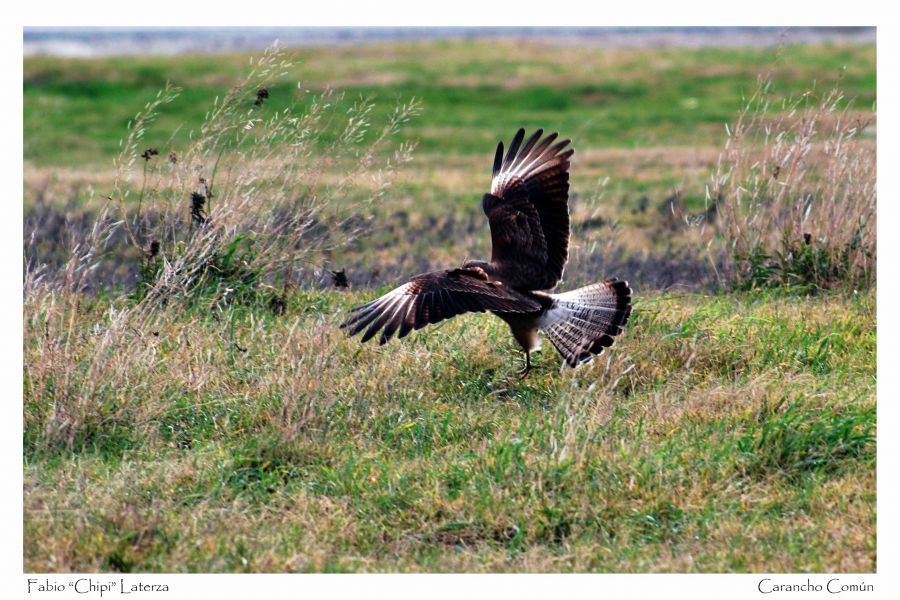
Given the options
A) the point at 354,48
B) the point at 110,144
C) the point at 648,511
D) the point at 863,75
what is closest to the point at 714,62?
the point at 863,75

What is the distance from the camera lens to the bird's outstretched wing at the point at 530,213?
6809mm

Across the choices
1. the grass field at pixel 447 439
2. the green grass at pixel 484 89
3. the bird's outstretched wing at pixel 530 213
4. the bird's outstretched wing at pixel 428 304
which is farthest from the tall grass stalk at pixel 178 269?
the green grass at pixel 484 89

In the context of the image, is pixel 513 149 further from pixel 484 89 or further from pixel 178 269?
pixel 484 89

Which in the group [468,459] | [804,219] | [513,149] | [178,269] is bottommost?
[468,459]

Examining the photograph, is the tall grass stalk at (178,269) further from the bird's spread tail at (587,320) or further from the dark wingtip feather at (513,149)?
the bird's spread tail at (587,320)

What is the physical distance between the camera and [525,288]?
21.9 feet

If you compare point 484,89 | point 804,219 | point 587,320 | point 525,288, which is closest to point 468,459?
point 587,320

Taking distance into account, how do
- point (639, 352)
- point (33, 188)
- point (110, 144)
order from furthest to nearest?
point (110, 144), point (33, 188), point (639, 352)

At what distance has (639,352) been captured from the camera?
6375 mm

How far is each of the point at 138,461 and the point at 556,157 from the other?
3.29 m

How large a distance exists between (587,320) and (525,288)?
489 millimetres

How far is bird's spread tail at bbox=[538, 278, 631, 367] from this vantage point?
6.28m

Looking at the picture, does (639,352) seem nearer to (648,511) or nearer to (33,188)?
(648,511)

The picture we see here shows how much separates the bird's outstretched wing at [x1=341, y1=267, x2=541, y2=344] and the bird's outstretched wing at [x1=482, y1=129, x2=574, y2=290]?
60cm
